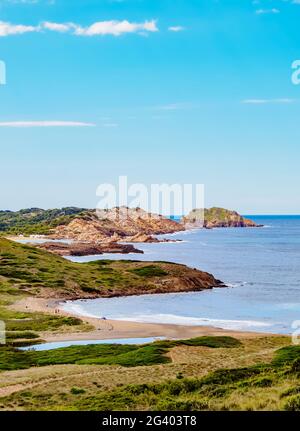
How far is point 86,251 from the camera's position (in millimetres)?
197500

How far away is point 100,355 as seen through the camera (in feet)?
164

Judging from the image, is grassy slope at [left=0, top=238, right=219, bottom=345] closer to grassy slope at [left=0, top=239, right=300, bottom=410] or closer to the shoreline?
the shoreline

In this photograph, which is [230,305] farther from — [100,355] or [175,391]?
[175,391]

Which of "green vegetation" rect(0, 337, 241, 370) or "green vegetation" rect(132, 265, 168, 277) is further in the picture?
"green vegetation" rect(132, 265, 168, 277)

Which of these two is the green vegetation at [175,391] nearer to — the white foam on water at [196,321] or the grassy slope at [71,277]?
the white foam on water at [196,321]

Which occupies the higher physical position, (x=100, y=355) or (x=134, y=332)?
(x=100, y=355)

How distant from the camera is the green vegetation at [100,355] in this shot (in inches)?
1802

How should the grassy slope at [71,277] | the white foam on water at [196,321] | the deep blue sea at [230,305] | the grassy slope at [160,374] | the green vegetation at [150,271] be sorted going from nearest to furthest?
1. the grassy slope at [160,374]
2. the white foam on water at [196,321]
3. the deep blue sea at [230,305]
4. the grassy slope at [71,277]
5. the green vegetation at [150,271]

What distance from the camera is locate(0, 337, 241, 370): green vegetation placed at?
4578 cm

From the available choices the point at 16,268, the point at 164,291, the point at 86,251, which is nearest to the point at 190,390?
the point at 164,291

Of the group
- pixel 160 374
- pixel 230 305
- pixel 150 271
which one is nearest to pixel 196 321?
pixel 230 305

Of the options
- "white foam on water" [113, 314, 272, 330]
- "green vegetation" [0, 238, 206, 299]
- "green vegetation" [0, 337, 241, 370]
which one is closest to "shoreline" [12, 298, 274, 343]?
"white foam on water" [113, 314, 272, 330]

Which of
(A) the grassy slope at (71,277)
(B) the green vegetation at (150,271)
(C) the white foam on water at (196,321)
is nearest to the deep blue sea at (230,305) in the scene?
(C) the white foam on water at (196,321)
